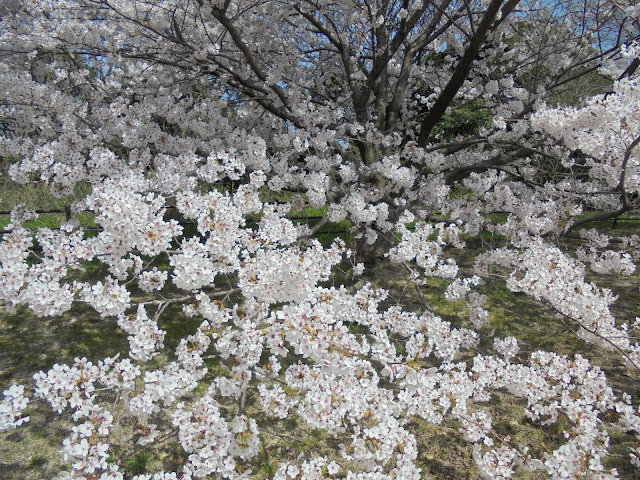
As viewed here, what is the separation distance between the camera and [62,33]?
4711mm

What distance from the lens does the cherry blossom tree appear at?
243 centimetres

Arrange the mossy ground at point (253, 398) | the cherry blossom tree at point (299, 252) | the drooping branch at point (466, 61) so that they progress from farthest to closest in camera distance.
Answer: the drooping branch at point (466, 61) → the mossy ground at point (253, 398) → the cherry blossom tree at point (299, 252)

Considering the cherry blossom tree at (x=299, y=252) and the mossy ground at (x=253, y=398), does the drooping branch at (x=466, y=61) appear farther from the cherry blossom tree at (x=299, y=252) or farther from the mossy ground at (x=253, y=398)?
the mossy ground at (x=253, y=398)

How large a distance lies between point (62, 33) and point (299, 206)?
11.2 ft

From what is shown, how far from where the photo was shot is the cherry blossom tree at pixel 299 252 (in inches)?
95.6

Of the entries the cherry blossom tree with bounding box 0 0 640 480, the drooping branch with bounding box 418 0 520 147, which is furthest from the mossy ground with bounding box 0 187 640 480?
the drooping branch with bounding box 418 0 520 147

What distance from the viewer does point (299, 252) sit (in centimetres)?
305

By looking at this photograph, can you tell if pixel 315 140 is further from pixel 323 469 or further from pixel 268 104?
pixel 323 469

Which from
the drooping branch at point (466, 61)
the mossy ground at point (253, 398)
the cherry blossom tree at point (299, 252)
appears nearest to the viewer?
the cherry blossom tree at point (299, 252)

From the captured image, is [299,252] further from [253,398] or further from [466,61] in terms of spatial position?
[466,61]

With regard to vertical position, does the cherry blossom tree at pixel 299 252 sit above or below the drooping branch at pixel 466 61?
below

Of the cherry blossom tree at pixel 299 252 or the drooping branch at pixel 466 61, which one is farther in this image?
the drooping branch at pixel 466 61

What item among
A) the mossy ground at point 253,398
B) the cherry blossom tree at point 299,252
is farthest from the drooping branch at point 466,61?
the mossy ground at point 253,398

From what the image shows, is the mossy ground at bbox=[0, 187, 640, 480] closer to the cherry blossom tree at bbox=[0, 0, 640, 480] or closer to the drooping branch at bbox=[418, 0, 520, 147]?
the cherry blossom tree at bbox=[0, 0, 640, 480]
